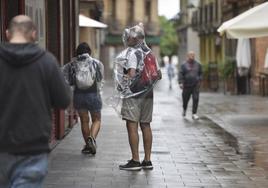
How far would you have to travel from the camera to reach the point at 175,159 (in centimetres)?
1046

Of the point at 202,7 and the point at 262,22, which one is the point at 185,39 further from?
the point at 262,22

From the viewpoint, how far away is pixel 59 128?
1249 centimetres

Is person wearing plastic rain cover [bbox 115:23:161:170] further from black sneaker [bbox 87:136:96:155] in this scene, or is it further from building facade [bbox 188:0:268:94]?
building facade [bbox 188:0:268:94]

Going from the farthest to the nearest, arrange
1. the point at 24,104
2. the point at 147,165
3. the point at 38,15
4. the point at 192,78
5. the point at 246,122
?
the point at 192,78 < the point at 246,122 < the point at 38,15 < the point at 147,165 < the point at 24,104

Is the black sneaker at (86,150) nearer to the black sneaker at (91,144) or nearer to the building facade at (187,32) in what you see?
the black sneaker at (91,144)

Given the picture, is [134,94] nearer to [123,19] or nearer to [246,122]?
[246,122]

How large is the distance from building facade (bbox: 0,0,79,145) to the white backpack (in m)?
0.85

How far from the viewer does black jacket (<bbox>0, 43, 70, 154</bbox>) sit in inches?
187

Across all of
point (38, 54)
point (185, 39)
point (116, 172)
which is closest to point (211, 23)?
point (185, 39)


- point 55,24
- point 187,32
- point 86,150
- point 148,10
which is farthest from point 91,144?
point 148,10

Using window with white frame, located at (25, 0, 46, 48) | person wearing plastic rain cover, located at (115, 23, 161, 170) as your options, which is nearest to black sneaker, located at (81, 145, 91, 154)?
person wearing plastic rain cover, located at (115, 23, 161, 170)

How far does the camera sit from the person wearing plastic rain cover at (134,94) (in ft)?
30.3

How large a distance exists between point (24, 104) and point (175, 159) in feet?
19.4

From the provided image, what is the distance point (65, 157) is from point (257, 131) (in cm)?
493
